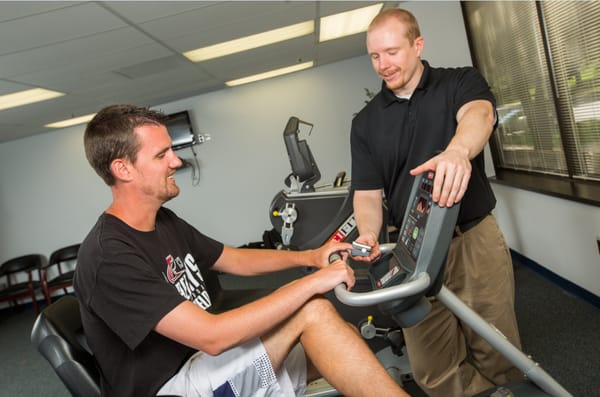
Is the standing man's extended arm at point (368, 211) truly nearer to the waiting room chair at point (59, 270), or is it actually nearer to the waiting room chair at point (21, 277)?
the waiting room chair at point (59, 270)

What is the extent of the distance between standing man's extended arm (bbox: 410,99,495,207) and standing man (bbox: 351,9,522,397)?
0.10 metres

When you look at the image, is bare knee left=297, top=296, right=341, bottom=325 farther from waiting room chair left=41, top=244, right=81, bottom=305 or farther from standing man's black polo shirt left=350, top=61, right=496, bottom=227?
waiting room chair left=41, top=244, right=81, bottom=305

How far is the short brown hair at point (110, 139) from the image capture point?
5.03 ft

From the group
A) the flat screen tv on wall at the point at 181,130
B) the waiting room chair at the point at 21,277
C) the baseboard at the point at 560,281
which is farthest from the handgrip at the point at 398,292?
the waiting room chair at the point at 21,277

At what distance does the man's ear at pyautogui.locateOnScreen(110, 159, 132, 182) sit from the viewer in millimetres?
1526

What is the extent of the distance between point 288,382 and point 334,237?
1.64 m

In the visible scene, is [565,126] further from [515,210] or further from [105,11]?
[105,11]

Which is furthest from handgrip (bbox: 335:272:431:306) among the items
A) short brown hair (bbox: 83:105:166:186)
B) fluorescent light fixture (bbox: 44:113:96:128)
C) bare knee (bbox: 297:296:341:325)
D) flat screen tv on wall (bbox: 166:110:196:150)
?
fluorescent light fixture (bbox: 44:113:96:128)

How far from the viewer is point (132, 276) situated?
1323mm

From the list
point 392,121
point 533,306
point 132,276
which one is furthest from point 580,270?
point 132,276

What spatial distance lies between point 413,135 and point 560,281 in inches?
86.4

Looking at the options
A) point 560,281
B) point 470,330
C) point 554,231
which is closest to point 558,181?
point 554,231

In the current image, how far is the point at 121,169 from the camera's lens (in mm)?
1533

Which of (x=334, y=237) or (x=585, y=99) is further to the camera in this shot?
(x=334, y=237)
